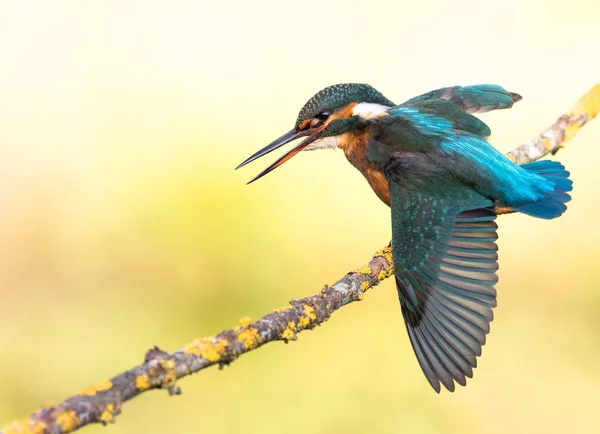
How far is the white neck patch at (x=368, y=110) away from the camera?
7.94 feet

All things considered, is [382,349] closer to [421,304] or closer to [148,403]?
[148,403]

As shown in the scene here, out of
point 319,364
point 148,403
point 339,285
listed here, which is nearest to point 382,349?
point 319,364

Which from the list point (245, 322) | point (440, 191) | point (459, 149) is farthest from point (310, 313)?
point (459, 149)

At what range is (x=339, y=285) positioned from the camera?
5.72 ft

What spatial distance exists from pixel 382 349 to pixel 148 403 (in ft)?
3.27

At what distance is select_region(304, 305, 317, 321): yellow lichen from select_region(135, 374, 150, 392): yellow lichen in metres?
0.40

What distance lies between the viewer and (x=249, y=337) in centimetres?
138

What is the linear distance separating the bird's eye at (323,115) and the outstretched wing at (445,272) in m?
0.39

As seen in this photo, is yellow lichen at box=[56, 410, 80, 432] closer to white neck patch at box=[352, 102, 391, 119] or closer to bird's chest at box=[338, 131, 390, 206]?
bird's chest at box=[338, 131, 390, 206]

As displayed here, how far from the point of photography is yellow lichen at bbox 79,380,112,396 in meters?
1.16

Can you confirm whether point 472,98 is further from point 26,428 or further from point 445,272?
point 26,428

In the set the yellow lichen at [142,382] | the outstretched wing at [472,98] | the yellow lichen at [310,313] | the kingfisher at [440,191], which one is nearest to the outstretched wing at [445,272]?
the kingfisher at [440,191]

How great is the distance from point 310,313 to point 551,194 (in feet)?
3.49

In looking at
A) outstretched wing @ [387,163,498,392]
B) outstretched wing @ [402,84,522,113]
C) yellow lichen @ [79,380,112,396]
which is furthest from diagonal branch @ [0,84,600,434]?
outstretched wing @ [402,84,522,113]
